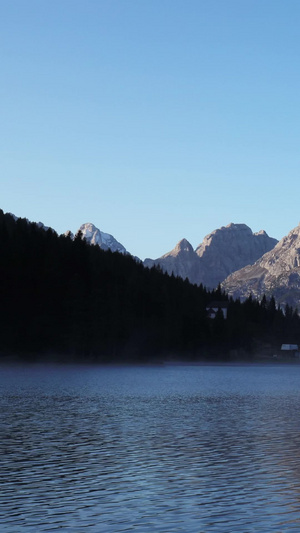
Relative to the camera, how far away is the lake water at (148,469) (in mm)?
19375

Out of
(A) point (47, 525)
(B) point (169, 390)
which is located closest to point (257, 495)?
(A) point (47, 525)

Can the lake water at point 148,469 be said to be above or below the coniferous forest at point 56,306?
below

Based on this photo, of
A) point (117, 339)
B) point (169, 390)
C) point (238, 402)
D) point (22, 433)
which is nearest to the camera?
point (22, 433)

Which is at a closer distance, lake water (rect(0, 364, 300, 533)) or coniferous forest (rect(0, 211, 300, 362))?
lake water (rect(0, 364, 300, 533))

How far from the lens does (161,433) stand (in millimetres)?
38344

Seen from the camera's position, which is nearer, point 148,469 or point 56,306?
point 148,469

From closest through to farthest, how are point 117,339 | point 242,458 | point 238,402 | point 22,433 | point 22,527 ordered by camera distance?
point 22,527
point 242,458
point 22,433
point 238,402
point 117,339

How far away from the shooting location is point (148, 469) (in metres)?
27.2

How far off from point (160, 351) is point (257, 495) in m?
172

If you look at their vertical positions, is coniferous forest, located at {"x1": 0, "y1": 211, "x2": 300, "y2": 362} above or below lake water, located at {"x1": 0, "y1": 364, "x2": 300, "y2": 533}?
above

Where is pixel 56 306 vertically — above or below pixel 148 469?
above

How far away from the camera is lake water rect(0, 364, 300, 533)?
19375 mm

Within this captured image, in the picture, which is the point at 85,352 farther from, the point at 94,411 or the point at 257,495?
the point at 257,495

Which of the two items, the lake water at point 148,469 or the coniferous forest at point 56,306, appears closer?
the lake water at point 148,469
